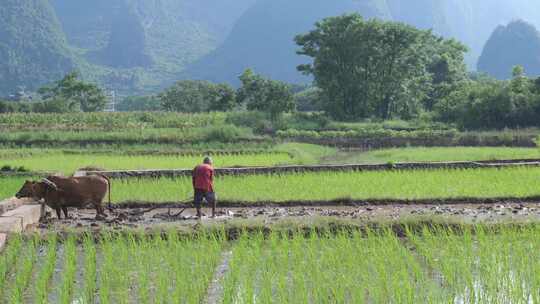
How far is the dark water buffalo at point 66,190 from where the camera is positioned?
10.6 metres

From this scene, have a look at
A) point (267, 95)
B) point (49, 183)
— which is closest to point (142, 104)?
point (267, 95)

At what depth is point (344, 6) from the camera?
150m

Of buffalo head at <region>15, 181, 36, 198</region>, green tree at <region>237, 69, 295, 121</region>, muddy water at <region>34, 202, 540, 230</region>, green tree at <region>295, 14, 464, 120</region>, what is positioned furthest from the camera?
green tree at <region>295, 14, 464, 120</region>

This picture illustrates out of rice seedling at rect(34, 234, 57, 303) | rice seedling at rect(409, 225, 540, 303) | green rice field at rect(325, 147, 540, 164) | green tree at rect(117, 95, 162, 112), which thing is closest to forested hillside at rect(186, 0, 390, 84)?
green tree at rect(117, 95, 162, 112)

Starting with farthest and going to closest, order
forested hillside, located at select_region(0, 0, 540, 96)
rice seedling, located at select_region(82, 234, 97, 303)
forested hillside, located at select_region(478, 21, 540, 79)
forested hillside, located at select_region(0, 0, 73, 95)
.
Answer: forested hillside, located at select_region(478, 21, 540, 79), forested hillside, located at select_region(0, 0, 540, 96), forested hillside, located at select_region(0, 0, 73, 95), rice seedling, located at select_region(82, 234, 97, 303)

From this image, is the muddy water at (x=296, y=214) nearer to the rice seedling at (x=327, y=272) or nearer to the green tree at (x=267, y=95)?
the rice seedling at (x=327, y=272)

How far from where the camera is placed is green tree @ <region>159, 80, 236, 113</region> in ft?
183

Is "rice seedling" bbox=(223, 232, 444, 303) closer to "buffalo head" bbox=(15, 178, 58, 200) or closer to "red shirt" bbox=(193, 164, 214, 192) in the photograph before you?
"red shirt" bbox=(193, 164, 214, 192)

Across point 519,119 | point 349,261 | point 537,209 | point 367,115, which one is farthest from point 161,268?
point 367,115

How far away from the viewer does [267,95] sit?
43.5 metres

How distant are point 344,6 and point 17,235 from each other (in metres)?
147

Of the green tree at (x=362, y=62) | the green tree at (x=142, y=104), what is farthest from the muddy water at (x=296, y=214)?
the green tree at (x=142, y=104)

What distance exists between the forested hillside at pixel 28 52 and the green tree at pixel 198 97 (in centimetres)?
4870

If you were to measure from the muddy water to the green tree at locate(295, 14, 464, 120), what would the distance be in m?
31.1
